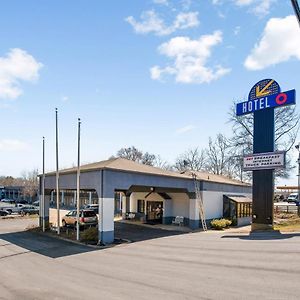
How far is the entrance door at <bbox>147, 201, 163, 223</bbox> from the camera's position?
33.4m

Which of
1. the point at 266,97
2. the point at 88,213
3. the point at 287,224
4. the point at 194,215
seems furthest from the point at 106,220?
the point at 287,224

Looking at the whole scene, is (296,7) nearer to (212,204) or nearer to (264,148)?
(264,148)

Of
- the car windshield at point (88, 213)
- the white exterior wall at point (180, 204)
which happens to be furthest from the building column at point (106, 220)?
the white exterior wall at point (180, 204)

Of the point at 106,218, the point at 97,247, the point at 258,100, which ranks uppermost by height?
the point at 258,100

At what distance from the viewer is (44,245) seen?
21.4 m

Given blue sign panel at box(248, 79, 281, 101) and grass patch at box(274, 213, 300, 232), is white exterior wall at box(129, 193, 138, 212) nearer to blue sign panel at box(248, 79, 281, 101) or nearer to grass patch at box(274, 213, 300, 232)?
grass patch at box(274, 213, 300, 232)

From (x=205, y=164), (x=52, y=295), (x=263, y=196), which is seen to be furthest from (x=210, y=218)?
(x=205, y=164)

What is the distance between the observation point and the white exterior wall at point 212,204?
29953 millimetres

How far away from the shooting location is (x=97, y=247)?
66.5 feet

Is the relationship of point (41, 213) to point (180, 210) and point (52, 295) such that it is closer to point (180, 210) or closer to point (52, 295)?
point (180, 210)

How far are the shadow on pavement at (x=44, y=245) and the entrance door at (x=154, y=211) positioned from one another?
11268 millimetres

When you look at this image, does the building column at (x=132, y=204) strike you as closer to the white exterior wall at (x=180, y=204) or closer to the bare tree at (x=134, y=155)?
the white exterior wall at (x=180, y=204)

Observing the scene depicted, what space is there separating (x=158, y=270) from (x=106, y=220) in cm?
813

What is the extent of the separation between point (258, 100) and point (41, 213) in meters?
19.7
